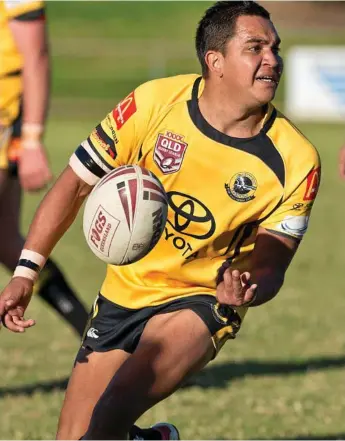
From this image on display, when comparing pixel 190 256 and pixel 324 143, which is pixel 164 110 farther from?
pixel 324 143

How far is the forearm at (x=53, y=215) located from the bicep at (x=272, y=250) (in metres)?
0.84

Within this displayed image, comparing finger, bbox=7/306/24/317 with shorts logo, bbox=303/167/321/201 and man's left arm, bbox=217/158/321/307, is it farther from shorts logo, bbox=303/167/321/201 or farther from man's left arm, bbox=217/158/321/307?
shorts logo, bbox=303/167/321/201

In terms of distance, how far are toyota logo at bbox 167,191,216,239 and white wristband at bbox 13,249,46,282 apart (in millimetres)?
636

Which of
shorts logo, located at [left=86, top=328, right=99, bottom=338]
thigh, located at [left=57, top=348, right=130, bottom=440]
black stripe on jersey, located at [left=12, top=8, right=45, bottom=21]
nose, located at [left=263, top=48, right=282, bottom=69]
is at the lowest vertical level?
thigh, located at [left=57, top=348, right=130, bottom=440]

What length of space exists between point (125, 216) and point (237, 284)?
567 millimetres

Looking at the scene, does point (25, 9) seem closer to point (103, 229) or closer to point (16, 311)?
point (103, 229)

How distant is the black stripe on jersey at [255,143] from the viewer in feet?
16.9

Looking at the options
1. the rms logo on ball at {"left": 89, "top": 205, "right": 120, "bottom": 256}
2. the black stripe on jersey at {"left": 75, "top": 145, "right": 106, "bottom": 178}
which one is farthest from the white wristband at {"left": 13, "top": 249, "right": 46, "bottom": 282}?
the black stripe on jersey at {"left": 75, "top": 145, "right": 106, "bottom": 178}

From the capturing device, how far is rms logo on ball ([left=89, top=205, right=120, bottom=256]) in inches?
188

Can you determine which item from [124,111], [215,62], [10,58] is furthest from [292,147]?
[10,58]

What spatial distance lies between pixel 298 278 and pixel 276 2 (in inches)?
1592

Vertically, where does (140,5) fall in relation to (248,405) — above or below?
below

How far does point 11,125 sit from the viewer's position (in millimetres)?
7340

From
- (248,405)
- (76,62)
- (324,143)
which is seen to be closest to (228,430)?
(248,405)
